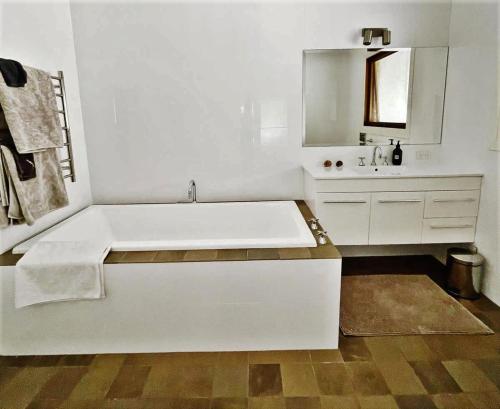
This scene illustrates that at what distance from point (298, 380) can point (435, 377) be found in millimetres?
676

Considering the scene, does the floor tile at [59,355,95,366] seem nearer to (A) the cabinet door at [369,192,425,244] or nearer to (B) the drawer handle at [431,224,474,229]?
(A) the cabinet door at [369,192,425,244]

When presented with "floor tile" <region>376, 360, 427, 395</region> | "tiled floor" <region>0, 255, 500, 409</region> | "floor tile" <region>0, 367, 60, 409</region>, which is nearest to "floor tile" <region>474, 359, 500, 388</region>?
"tiled floor" <region>0, 255, 500, 409</region>

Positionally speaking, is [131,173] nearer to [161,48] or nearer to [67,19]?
[161,48]

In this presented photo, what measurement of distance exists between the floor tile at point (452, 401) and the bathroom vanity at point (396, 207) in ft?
4.17

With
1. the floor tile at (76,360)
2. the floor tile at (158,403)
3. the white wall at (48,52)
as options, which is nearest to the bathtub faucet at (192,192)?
the white wall at (48,52)

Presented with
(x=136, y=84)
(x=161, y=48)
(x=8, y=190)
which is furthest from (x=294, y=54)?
(x=8, y=190)

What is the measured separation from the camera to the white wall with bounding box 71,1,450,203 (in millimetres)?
2908

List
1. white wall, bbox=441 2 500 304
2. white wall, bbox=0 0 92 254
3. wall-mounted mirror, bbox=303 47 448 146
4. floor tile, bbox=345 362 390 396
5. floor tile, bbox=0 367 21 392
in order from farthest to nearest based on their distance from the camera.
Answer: wall-mounted mirror, bbox=303 47 448 146, white wall, bbox=441 2 500 304, white wall, bbox=0 0 92 254, floor tile, bbox=0 367 21 392, floor tile, bbox=345 362 390 396

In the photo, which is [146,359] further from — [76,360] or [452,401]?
[452,401]

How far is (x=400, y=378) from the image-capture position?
183 cm

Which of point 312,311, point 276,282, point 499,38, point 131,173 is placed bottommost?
point 312,311

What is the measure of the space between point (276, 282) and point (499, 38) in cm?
212

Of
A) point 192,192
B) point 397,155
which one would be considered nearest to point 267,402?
point 192,192

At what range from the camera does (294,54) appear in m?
2.98
